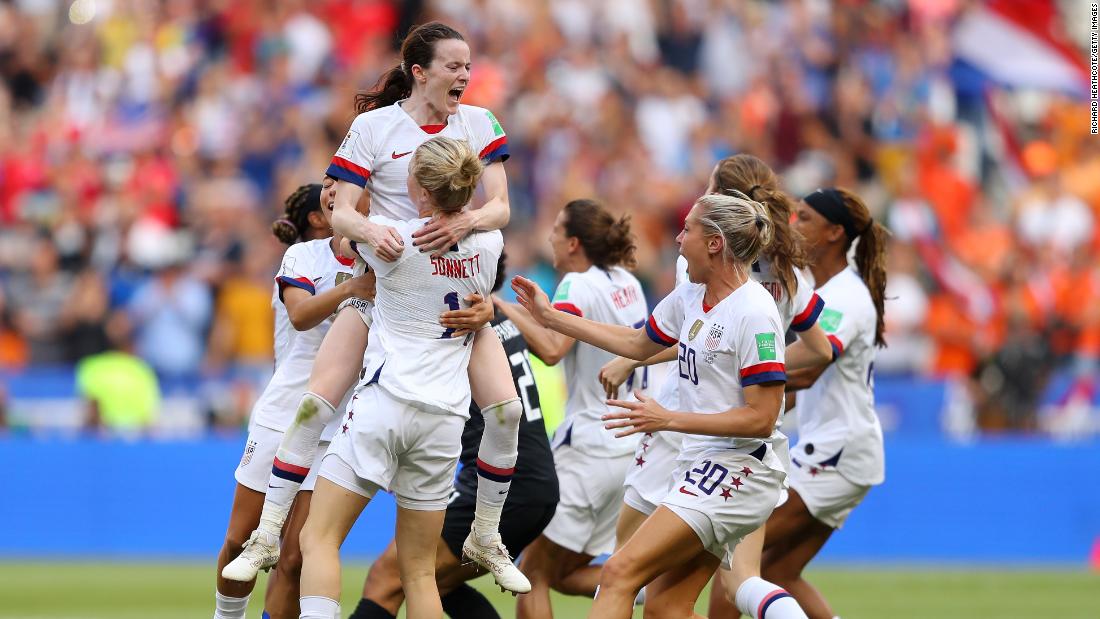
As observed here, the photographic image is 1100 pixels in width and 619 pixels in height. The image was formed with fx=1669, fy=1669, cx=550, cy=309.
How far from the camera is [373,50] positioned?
20.6 m

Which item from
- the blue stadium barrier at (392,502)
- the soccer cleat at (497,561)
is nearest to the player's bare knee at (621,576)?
the soccer cleat at (497,561)

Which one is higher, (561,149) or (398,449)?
(561,149)

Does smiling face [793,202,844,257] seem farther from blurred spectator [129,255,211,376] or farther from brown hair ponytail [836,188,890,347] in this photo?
blurred spectator [129,255,211,376]

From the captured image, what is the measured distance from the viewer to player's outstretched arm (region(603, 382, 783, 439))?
7090 mm

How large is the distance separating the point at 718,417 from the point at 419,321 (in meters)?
1.36

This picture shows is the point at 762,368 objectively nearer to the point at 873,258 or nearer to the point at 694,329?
the point at 694,329

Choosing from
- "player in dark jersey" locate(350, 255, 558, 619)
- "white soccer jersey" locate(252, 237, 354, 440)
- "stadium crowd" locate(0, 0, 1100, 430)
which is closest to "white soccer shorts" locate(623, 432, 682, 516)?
"player in dark jersey" locate(350, 255, 558, 619)

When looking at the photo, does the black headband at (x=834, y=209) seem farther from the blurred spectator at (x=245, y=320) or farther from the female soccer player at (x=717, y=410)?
the blurred spectator at (x=245, y=320)

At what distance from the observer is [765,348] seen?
716cm

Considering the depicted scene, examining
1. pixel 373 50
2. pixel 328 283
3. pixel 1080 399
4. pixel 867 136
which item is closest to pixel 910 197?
pixel 867 136

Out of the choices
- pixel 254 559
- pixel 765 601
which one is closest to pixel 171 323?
pixel 254 559

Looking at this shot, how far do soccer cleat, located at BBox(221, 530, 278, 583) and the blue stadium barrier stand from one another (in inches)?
324

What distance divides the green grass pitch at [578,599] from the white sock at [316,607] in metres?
4.44

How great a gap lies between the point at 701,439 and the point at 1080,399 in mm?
10778
